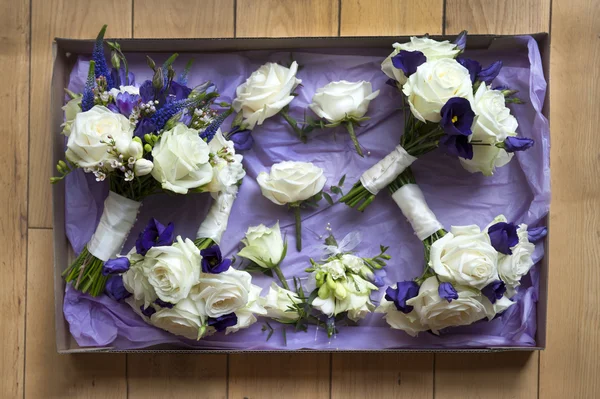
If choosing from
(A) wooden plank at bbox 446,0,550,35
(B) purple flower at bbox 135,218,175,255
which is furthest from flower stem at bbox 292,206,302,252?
(A) wooden plank at bbox 446,0,550,35

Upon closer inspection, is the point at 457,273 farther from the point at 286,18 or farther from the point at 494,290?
the point at 286,18

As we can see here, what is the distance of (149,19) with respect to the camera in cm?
113

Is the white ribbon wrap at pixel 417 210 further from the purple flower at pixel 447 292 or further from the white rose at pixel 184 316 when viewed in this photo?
the white rose at pixel 184 316

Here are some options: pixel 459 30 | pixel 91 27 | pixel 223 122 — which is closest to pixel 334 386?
pixel 223 122

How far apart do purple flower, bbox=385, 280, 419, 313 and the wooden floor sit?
151 millimetres

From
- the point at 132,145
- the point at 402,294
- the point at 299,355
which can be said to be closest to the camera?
the point at 132,145

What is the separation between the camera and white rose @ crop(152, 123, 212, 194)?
3.05 feet

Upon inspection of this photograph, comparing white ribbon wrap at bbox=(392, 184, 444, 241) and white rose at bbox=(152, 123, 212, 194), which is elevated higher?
white rose at bbox=(152, 123, 212, 194)

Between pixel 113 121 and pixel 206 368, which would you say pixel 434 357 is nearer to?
pixel 206 368

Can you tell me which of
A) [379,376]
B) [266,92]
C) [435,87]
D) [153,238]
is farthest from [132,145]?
[379,376]

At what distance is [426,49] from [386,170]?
0.22 meters

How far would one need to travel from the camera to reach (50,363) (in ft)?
3.70

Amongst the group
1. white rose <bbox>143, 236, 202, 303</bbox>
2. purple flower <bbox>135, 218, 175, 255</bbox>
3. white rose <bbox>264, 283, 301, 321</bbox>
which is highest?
purple flower <bbox>135, 218, 175, 255</bbox>

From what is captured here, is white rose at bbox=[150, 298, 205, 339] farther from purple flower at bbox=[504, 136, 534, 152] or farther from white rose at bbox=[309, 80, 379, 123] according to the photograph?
purple flower at bbox=[504, 136, 534, 152]
